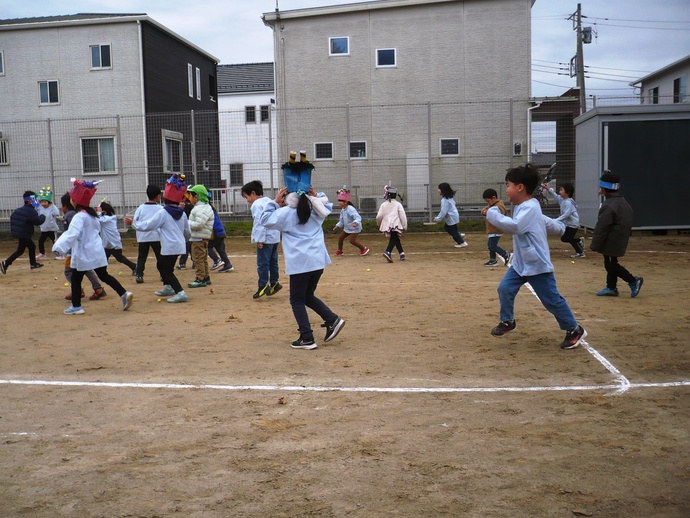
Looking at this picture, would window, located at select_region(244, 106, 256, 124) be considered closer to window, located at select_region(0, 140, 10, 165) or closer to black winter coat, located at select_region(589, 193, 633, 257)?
window, located at select_region(0, 140, 10, 165)

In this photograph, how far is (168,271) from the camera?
37.5ft

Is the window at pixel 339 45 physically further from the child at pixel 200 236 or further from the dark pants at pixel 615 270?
the dark pants at pixel 615 270

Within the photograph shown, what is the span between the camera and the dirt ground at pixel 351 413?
402cm

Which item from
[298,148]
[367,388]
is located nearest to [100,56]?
[298,148]

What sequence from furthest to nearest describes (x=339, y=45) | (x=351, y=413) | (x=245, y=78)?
(x=245, y=78), (x=339, y=45), (x=351, y=413)

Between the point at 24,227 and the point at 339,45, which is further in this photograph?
the point at 339,45

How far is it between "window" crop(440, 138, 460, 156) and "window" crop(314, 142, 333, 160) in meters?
4.13

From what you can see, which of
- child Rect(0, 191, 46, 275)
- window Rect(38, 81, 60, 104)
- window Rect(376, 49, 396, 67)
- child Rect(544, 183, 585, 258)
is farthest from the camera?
window Rect(38, 81, 60, 104)

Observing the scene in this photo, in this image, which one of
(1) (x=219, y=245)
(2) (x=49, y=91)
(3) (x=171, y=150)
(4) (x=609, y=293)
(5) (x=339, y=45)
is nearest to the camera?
(4) (x=609, y=293)

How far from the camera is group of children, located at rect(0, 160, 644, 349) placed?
302 inches

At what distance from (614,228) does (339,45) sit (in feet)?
66.2

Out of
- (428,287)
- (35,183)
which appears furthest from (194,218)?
(35,183)

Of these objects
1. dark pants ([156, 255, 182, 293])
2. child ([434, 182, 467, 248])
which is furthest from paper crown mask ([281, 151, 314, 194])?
child ([434, 182, 467, 248])

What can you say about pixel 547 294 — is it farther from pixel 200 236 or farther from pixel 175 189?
pixel 200 236
